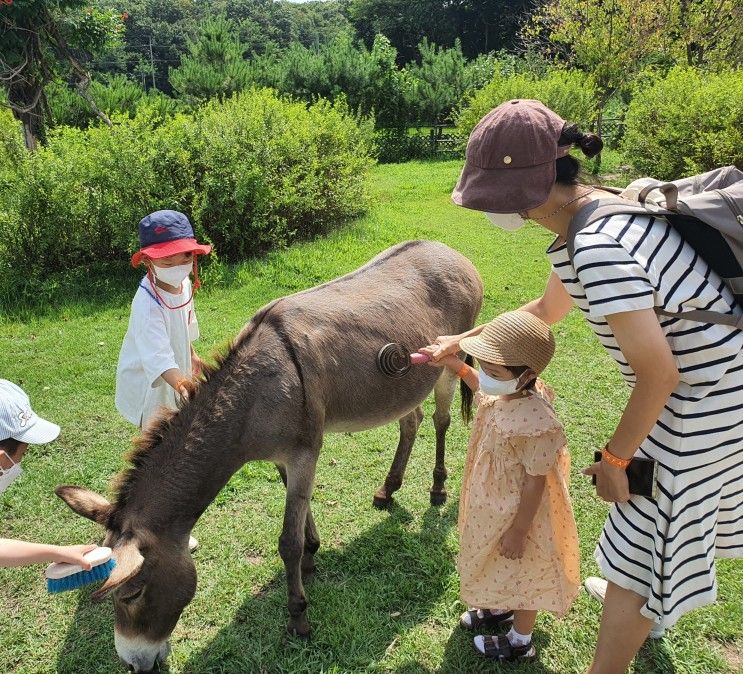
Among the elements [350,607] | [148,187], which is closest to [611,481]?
[350,607]

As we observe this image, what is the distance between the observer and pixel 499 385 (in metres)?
2.46

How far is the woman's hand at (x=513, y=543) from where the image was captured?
2523 millimetres

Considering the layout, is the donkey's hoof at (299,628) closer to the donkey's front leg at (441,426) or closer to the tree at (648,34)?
the donkey's front leg at (441,426)

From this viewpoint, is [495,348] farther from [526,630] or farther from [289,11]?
[289,11]

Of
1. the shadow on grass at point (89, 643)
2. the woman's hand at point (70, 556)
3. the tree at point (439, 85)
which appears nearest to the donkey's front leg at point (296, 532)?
the shadow on grass at point (89, 643)

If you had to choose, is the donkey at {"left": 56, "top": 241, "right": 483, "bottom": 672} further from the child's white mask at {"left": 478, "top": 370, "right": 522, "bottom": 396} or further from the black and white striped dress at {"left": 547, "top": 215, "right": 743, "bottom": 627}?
the black and white striped dress at {"left": 547, "top": 215, "right": 743, "bottom": 627}

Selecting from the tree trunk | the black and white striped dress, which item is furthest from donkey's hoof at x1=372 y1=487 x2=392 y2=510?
the tree trunk

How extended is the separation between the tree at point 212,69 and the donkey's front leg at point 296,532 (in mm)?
23347

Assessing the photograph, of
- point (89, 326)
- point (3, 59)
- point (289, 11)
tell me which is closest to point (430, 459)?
point (89, 326)

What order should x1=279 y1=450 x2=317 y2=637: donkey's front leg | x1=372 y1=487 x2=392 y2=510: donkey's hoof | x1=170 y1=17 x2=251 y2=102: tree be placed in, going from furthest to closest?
1. x1=170 y1=17 x2=251 y2=102: tree
2. x1=372 y1=487 x2=392 y2=510: donkey's hoof
3. x1=279 y1=450 x2=317 y2=637: donkey's front leg

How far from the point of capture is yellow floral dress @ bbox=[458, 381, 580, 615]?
252 centimetres

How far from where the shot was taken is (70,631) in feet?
10.3

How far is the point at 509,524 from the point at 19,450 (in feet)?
6.85

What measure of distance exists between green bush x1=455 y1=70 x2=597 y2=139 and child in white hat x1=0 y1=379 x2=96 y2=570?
15.2 metres
